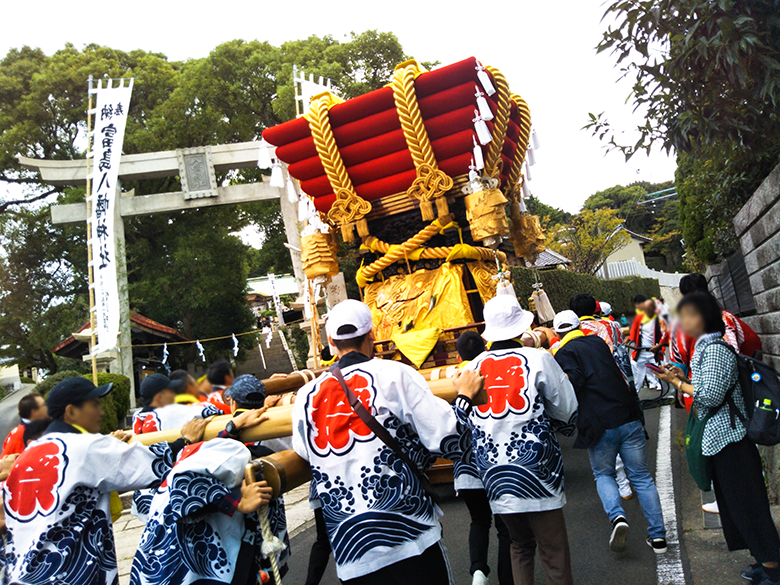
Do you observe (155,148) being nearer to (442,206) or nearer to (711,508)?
(442,206)

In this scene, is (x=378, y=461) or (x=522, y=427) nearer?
(x=378, y=461)

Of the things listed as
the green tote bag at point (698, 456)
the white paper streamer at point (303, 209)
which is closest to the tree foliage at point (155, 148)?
the white paper streamer at point (303, 209)

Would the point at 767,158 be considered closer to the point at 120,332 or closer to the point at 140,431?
the point at 140,431

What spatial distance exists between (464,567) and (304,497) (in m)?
3.41

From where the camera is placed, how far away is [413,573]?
6.61 feet

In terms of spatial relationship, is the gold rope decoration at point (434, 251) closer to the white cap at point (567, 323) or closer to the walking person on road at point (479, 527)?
the white cap at point (567, 323)

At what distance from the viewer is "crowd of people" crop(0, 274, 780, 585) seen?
1.99 meters

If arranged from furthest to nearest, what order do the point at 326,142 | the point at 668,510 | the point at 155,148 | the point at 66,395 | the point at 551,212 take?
the point at 551,212 < the point at 155,148 < the point at 326,142 < the point at 668,510 < the point at 66,395

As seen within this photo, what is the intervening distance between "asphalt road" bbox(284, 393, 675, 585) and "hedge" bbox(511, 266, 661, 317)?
21.3ft

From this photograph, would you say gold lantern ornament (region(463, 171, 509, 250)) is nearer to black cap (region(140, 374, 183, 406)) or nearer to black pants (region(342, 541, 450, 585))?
black pants (region(342, 541, 450, 585))

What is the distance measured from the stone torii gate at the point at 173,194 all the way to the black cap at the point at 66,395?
12509mm

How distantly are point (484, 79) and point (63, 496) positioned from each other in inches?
192

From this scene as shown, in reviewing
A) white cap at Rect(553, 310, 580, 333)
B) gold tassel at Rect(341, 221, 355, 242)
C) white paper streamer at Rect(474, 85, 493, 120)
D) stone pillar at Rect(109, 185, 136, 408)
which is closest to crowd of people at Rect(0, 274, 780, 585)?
white cap at Rect(553, 310, 580, 333)

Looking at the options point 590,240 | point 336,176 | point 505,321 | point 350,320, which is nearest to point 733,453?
point 505,321
